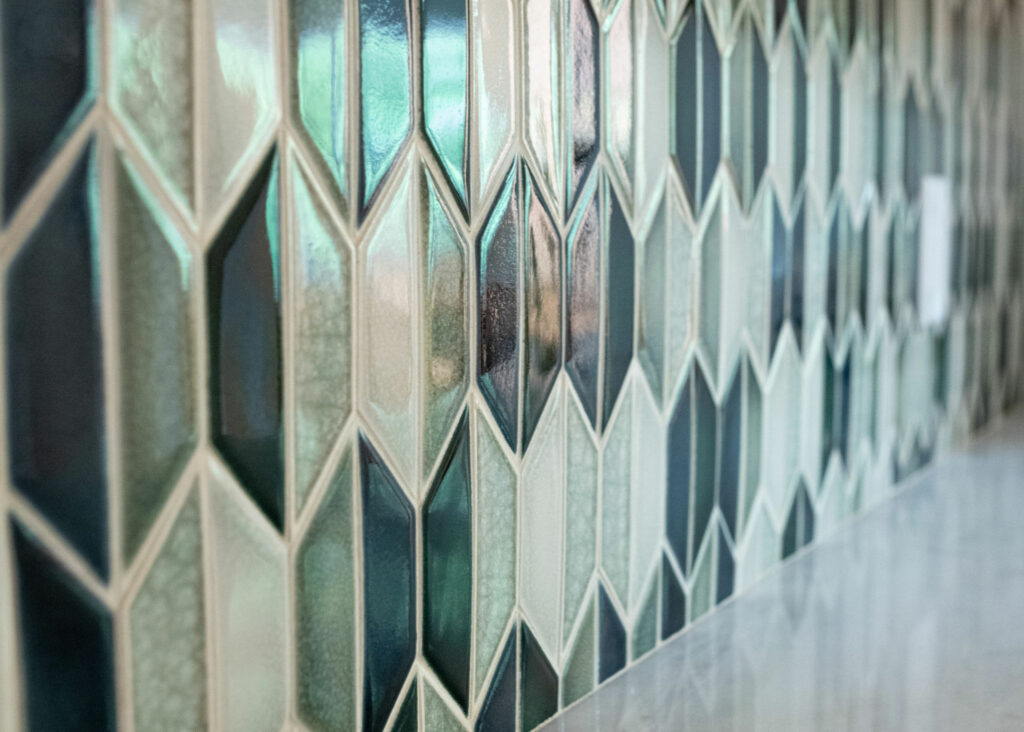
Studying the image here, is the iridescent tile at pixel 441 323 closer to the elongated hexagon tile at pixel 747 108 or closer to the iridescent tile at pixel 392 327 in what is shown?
the iridescent tile at pixel 392 327

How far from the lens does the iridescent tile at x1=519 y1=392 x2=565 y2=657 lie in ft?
2.02

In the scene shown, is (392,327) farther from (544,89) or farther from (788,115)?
(788,115)

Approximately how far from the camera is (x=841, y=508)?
1.14 m

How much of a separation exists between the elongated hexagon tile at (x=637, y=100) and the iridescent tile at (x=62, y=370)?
16.0 inches

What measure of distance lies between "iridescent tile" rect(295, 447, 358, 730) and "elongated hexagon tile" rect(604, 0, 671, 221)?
0.34 m

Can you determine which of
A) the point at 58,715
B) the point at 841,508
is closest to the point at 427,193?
the point at 58,715

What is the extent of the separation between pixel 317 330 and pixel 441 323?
3.7 inches

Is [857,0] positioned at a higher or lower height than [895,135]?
higher

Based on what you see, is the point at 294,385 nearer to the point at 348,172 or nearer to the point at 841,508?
the point at 348,172

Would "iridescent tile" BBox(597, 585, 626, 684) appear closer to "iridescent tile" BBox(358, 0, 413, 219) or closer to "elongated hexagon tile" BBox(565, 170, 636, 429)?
"elongated hexagon tile" BBox(565, 170, 636, 429)

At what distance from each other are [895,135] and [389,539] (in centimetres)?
103

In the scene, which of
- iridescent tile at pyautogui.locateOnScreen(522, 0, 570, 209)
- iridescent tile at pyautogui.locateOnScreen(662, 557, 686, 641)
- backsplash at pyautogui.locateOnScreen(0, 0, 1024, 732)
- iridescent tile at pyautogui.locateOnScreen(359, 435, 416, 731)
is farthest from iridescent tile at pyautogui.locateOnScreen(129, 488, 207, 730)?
iridescent tile at pyautogui.locateOnScreen(662, 557, 686, 641)

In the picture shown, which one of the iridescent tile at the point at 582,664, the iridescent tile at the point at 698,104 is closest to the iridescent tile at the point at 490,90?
the iridescent tile at the point at 698,104

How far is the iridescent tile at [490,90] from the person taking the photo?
55 cm
